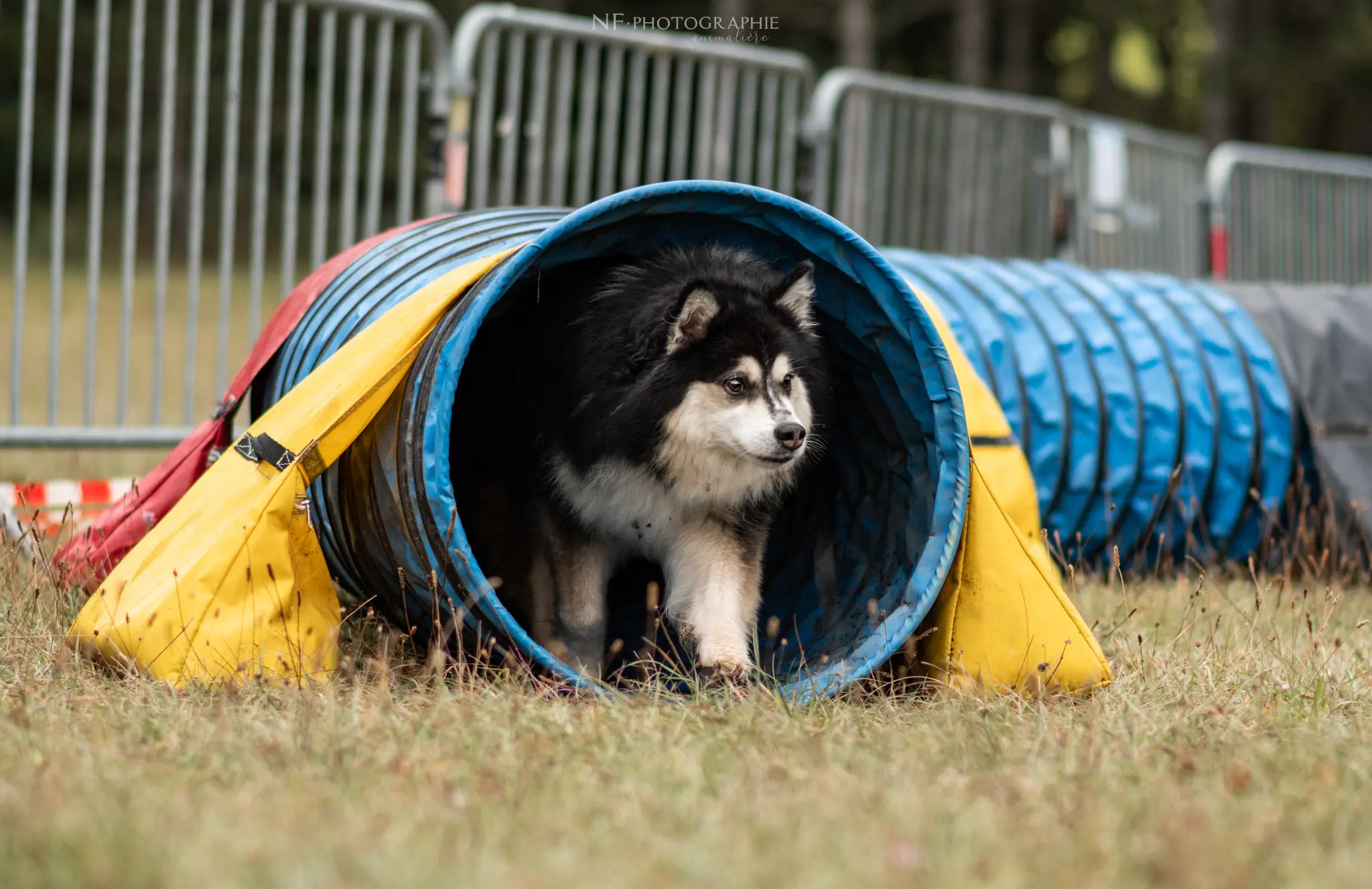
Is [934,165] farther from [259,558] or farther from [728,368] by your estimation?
[259,558]

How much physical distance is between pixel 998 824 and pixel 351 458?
7.90ft

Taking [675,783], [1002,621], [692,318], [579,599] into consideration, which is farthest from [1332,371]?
[675,783]

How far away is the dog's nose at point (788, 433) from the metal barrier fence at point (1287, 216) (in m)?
9.03

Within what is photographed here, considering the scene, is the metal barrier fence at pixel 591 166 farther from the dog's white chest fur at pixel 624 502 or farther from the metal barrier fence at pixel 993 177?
the dog's white chest fur at pixel 624 502

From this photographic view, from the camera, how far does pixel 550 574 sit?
178 inches

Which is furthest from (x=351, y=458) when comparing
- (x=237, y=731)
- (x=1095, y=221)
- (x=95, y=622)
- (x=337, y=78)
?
(x=337, y=78)

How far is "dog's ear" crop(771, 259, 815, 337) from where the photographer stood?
13.2 feet

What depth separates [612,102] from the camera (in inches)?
309

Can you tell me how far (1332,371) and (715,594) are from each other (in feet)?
11.2

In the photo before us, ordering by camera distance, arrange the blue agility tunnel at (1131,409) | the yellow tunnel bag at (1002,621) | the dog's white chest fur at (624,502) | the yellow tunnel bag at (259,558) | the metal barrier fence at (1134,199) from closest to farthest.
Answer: the yellow tunnel bag at (259,558), the yellow tunnel bag at (1002,621), the dog's white chest fur at (624,502), the blue agility tunnel at (1131,409), the metal barrier fence at (1134,199)

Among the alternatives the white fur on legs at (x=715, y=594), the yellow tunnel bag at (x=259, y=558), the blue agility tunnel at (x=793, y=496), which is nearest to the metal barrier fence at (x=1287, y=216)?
the blue agility tunnel at (x=793, y=496)

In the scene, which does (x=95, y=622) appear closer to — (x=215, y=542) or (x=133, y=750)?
(x=215, y=542)

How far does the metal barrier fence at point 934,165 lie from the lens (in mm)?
8805

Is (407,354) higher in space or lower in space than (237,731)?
higher
